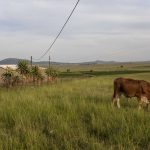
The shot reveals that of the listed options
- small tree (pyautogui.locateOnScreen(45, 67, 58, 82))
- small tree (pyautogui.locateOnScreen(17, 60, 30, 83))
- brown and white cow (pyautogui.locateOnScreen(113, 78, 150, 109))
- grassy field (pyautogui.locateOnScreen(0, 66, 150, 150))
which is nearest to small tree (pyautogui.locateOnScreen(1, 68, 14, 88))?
small tree (pyautogui.locateOnScreen(17, 60, 30, 83))

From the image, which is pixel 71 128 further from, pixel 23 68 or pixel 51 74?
pixel 51 74

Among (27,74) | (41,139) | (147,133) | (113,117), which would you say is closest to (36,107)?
(113,117)

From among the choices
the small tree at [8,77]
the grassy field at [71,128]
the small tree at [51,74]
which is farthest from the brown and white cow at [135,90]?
the small tree at [51,74]

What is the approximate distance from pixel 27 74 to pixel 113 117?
6474 cm

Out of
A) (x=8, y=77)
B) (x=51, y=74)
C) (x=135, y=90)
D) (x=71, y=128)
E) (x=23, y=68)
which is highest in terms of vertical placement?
(x=135, y=90)

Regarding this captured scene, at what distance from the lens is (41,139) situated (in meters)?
8.24

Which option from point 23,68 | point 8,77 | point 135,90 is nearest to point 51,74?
point 23,68

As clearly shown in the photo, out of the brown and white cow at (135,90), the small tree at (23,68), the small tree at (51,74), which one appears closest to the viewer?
the brown and white cow at (135,90)

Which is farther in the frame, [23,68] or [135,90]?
[23,68]

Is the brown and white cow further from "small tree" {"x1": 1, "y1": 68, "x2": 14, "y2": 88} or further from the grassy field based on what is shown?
"small tree" {"x1": 1, "y1": 68, "x2": 14, "y2": 88}

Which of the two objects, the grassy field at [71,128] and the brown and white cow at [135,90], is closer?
the grassy field at [71,128]

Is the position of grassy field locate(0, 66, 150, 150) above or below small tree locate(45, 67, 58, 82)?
above

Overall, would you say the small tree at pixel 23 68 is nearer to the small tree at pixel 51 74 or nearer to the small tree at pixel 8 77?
the small tree at pixel 8 77

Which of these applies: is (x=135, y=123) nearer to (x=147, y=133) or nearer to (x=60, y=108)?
(x=147, y=133)
